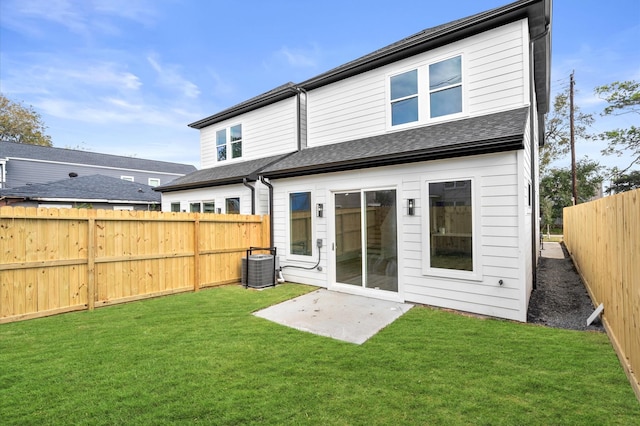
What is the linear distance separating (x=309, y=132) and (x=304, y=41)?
7795mm

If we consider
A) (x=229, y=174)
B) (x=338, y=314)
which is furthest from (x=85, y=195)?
(x=338, y=314)

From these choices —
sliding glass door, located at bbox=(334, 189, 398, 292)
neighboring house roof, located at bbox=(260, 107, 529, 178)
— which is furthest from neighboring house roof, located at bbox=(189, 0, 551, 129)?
sliding glass door, located at bbox=(334, 189, 398, 292)

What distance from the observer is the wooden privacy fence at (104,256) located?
501 cm

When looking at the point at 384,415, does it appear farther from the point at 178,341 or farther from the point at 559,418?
the point at 178,341

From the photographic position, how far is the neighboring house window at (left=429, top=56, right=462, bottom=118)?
6402 millimetres

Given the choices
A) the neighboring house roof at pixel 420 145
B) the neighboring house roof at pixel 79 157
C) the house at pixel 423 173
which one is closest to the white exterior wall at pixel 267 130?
the house at pixel 423 173

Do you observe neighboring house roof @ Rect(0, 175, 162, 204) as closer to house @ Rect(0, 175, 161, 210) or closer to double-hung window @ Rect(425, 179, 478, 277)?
house @ Rect(0, 175, 161, 210)

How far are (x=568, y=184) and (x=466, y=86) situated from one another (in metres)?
27.0

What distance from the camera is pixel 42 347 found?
3922 mm

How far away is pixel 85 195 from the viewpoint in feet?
54.2

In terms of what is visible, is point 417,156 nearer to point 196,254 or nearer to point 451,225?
point 451,225

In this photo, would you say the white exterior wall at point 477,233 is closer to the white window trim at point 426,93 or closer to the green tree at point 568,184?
the white window trim at point 426,93

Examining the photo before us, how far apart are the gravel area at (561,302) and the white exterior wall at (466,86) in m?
3.85

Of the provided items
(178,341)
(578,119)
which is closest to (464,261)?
(178,341)
